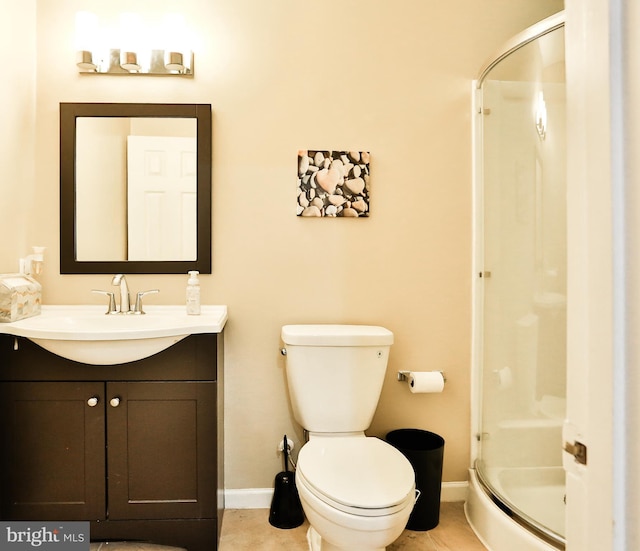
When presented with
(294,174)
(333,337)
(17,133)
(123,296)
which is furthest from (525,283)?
(17,133)

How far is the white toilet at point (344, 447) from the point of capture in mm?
1301

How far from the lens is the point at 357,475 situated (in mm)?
1443

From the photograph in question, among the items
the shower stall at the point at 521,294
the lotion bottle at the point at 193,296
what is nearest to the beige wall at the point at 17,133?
the lotion bottle at the point at 193,296

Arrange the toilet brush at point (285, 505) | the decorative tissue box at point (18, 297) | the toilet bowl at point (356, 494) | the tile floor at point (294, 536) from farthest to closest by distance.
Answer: the toilet brush at point (285, 505) < the tile floor at point (294, 536) < the decorative tissue box at point (18, 297) < the toilet bowl at point (356, 494)

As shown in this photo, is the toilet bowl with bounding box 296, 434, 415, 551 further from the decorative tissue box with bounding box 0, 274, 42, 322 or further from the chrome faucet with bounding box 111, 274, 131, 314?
the decorative tissue box with bounding box 0, 274, 42, 322

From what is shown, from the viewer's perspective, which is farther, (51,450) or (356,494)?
(51,450)

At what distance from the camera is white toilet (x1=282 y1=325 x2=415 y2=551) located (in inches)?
51.2

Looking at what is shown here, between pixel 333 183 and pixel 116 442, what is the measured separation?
1347 mm

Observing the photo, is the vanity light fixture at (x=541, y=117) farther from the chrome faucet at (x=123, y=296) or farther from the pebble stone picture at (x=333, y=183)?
the chrome faucet at (x=123, y=296)

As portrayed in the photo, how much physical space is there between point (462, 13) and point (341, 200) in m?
1.02

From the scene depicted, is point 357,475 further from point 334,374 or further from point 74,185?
point 74,185

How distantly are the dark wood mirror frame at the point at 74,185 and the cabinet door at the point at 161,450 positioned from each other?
56 centimetres

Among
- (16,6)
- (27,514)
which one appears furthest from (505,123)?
(27,514)

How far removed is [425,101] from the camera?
2.03 m
